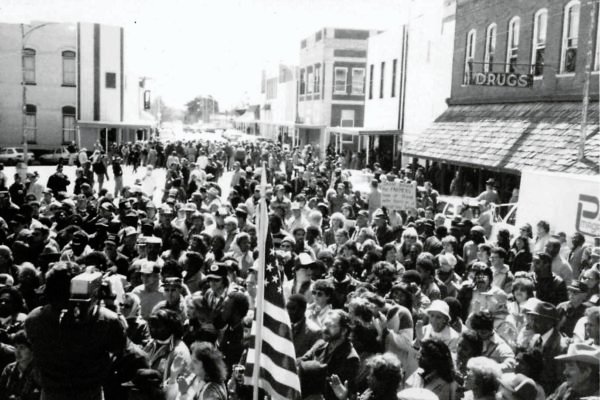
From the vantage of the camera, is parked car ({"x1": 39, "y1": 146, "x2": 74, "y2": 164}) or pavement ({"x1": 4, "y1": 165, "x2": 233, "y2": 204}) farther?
parked car ({"x1": 39, "y1": 146, "x2": 74, "y2": 164})

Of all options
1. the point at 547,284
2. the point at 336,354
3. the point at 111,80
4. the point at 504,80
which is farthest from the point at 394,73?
the point at 336,354

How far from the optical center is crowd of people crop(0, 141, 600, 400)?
4.58m

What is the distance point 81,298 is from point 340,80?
49.9 metres

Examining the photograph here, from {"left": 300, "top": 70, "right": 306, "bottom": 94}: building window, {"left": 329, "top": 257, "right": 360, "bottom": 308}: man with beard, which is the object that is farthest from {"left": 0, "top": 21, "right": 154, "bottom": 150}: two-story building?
{"left": 329, "top": 257, "right": 360, "bottom": 308}: man with beard

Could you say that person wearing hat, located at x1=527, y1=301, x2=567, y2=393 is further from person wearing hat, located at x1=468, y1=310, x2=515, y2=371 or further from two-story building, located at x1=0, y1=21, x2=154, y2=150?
two-story building, located at x1=0, y1=21, x2=154, y2=150

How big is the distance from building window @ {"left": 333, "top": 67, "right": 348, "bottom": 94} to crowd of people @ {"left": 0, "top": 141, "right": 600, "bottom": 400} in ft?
139

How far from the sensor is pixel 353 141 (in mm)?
46281

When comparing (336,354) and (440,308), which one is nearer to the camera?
(336,354)

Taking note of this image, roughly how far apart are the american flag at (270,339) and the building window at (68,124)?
42299 millimetres

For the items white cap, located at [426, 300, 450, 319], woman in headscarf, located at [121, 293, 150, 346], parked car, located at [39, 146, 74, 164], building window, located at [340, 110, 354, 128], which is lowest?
parked car, located at [39, 146, 74, 164]

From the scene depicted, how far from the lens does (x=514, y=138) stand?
18844 mm

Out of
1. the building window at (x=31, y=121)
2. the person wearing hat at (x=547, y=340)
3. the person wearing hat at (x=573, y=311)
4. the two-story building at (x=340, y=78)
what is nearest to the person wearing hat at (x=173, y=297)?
the person wearing hat at (x=547, y=340)

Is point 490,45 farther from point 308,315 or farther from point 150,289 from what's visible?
point 150,289

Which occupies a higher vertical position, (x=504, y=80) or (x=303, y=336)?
(x=504, y=80)
